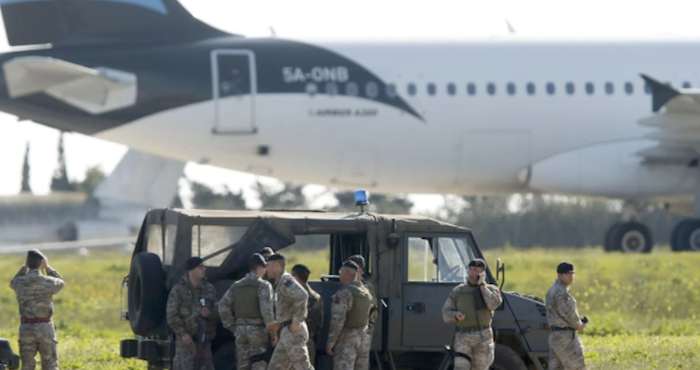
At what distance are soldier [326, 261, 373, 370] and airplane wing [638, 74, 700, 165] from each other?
56.4 feet

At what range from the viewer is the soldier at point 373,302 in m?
17.7

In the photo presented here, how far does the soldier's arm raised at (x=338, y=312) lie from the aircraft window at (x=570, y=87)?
18655 millimetres

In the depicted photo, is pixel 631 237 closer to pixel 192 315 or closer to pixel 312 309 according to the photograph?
pixel 312 309

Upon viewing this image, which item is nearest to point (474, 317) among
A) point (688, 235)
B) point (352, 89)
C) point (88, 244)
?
point (352, 89)

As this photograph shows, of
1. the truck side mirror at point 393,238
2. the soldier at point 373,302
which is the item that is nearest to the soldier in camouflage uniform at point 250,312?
the soldier at point 373,302

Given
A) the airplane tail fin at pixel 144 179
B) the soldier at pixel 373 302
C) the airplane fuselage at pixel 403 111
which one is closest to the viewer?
the soldier at pixel 373 302

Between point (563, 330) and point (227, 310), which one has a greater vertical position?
point (227, 310)

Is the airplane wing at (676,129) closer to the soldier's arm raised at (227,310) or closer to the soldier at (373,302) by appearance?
the soldier at (373,302)

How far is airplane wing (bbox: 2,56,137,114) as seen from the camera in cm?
3284

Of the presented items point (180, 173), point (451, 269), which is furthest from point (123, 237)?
point (451, 269)

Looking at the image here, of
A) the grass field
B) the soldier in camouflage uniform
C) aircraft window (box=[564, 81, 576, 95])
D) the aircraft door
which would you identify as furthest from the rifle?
aircraft window (box=[564, 81, 576, 95])

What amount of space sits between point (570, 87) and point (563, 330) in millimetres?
17604

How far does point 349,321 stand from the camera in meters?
17.5

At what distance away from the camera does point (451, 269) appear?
737 inches
